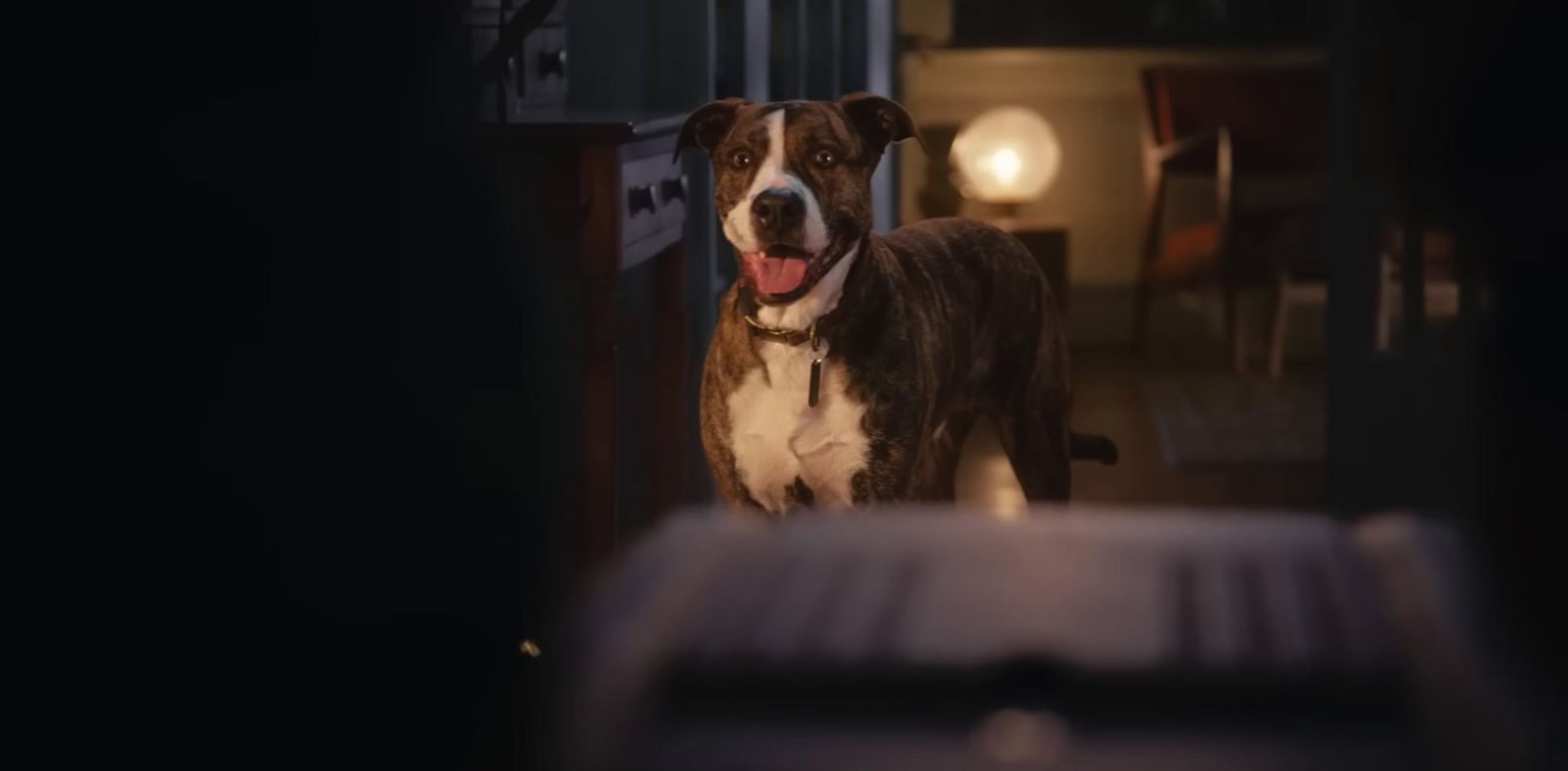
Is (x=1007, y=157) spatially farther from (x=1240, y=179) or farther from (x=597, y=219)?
(x=597, y=219)

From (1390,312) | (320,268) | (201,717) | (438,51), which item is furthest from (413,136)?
(1390,312)

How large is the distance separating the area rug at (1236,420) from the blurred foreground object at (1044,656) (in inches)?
137

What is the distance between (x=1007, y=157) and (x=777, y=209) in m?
3.49

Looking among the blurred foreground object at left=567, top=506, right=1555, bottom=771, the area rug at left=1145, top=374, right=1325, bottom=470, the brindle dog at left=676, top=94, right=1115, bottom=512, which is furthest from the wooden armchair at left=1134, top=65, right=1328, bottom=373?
the blurred foreground object at left=567, top=506, right=1555, bottom=771

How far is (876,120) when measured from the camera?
2.38m

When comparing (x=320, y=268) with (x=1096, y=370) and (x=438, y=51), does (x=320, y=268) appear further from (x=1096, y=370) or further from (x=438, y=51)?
(x=1096, y=370)

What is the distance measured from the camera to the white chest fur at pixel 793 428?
2.29m

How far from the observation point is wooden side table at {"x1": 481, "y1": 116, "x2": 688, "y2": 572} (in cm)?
221

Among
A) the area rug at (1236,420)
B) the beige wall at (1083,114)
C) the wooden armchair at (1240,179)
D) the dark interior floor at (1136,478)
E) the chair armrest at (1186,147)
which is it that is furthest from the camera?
the beige wall at (1083,114)

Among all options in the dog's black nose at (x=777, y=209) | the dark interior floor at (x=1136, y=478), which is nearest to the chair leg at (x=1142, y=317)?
the dark interior floor at (x=1136, y=478)

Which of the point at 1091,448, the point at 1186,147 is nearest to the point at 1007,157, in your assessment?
the point at 1186,147

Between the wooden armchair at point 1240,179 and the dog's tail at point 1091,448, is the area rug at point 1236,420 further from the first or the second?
the dog's tail at point 1091,448

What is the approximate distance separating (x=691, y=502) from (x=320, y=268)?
1.84 metres

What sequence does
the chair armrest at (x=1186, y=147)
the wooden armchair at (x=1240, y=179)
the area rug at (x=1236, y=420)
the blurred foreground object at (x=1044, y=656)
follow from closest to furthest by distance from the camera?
the blurred foreground object at (x=1044, y=656), the area rug at (x=1236, y=420), the wooden armchair at (x=1240, y=179), the chair armrest at (x=1186, y=147)
